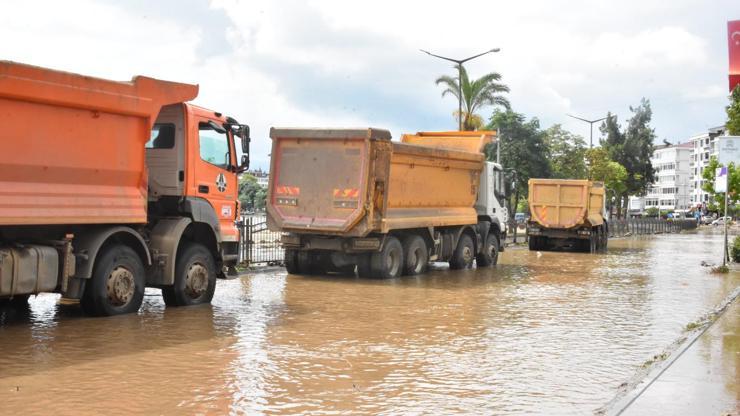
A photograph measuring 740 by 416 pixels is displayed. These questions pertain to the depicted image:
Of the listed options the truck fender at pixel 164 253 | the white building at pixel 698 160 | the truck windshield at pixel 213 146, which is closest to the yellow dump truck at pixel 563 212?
the truck windshield at pixel 213 146

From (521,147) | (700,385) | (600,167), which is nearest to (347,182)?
(700,385)

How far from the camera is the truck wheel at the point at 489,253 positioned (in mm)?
22078

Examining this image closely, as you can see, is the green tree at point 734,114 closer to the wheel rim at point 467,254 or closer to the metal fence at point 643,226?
the wheel rim at point 467,254

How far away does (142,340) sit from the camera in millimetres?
9414

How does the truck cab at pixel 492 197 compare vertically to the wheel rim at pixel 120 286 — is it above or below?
above

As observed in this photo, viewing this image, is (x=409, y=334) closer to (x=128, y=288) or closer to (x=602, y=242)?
(x=128, y=288)

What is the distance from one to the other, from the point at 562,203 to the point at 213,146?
19885 millimetres

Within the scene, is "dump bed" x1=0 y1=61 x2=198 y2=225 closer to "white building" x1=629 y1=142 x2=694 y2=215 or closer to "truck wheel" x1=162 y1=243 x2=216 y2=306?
"truck wheel" x1=162 y1=243 x2=216 y2=306

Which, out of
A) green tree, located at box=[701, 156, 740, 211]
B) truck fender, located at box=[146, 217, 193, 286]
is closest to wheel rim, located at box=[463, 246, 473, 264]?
green tree, located at box=[701, 156, 740, 211]

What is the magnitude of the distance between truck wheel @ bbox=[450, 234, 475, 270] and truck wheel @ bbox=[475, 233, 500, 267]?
74cm

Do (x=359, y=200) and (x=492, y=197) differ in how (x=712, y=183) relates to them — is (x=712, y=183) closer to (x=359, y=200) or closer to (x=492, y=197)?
(x=492, y=197)

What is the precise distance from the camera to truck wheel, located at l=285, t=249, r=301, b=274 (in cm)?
1813

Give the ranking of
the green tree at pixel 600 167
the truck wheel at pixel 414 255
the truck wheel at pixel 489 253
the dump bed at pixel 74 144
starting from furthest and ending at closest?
the green tree at pixel 600 167 < the truck wheel at pixel 489 253 < the truck wheel at pixel 414 255 < the dump bed at pixel 74 144

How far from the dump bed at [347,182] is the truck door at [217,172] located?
12.5 feet
